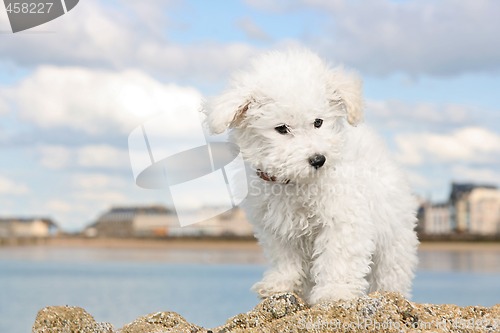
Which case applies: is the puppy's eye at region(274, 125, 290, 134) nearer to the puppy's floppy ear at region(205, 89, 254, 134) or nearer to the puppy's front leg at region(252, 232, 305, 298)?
the puppy's floppy ear at region(205, 89, 254, 134)

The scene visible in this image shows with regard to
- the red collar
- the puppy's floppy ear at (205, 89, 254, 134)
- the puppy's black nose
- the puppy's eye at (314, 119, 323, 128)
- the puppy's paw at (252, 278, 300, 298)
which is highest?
the puppy's floppy ear at (205, 89, 254, 134)

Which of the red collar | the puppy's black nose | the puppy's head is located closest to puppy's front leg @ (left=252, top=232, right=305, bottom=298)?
the red collar

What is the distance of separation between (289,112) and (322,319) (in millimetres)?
1429

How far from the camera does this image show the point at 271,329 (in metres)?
4.61

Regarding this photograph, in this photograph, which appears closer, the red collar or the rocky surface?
the rocky surface

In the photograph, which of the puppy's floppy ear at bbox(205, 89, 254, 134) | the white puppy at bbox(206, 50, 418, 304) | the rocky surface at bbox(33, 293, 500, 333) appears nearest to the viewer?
the rocky surface at bbox(33, 293, 500, 333)

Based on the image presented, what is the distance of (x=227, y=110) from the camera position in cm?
512

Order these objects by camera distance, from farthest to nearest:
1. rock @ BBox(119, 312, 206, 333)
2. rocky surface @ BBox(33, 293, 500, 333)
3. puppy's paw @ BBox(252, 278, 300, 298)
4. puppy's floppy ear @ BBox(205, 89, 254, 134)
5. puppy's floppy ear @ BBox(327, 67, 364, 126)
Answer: puppy's paw @ BBox(252, 278, 300, 298) → puppy's floppy ear @ BBox(327, 67, 364, 126) → puppy's floppy ear @ BBox(205, 89, 254, 134) → rock @ BBox(119, 312, 206, 333) → rocky surface @ BBox(33, 293, 500, 333)

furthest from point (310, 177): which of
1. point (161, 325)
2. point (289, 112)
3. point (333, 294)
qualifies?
point (161, 325)

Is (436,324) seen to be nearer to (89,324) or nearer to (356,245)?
(356,245)

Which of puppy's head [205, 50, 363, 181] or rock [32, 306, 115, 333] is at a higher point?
puppy's head [205, 50, 363, 181]

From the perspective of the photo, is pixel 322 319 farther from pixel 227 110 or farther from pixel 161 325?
pixel 227 110

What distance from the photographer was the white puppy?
5008 mm

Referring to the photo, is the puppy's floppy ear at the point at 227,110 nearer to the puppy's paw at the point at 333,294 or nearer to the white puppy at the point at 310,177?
the white puppy at the point at 310,177
